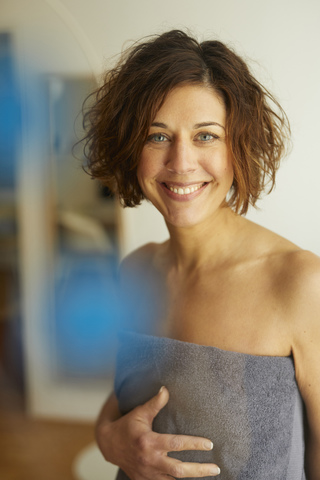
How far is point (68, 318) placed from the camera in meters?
1.23

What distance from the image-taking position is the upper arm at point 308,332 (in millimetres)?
550

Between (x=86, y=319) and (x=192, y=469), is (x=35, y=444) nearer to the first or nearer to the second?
(x=86, y=319)

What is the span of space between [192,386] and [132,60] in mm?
366

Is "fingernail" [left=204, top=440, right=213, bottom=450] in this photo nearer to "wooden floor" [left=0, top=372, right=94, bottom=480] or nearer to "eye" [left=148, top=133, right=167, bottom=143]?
Answer: "eye" [left=148, top=133, right=167, bottom=143]

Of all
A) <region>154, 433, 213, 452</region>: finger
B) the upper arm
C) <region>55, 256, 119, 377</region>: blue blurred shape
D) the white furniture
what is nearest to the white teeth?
the upper arm

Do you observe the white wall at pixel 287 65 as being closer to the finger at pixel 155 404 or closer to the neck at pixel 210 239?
the neck at pixel 210 239

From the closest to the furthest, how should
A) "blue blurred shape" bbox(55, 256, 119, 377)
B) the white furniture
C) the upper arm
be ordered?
1. the upper arm
2. the white furniture
3. "blue blurred shape" bbox(55, 256, 119, 377)

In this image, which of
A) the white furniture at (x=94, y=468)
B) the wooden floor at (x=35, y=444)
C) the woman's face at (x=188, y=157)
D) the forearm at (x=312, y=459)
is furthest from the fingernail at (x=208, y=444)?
the wooden floor at (x=35, y=444)

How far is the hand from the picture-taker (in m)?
0.61

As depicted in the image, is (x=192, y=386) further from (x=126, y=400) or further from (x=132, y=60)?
(x=132, y=60)

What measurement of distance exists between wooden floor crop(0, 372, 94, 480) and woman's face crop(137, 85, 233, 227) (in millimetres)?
762

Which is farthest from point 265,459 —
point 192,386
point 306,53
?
point 306,53

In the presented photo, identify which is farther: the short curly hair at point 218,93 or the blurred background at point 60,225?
the blurred background at point 60,225

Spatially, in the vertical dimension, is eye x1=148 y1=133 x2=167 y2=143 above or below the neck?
above
